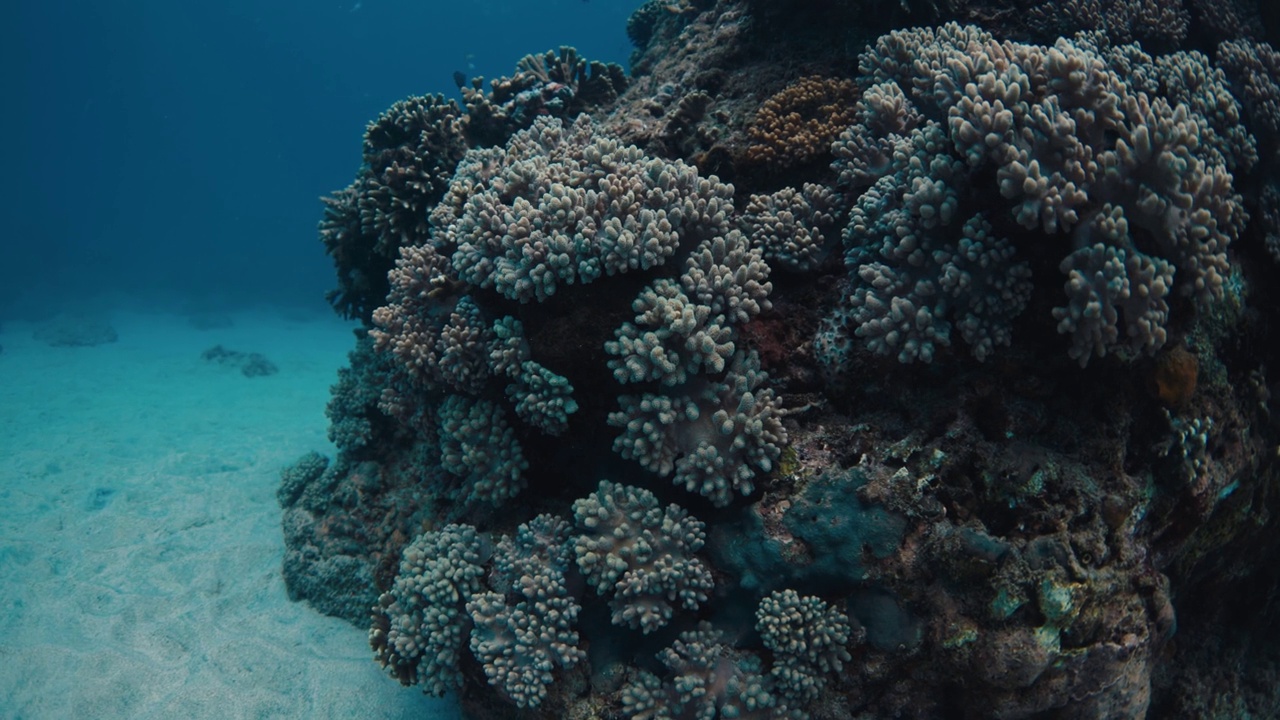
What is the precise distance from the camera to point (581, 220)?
12.1 ft

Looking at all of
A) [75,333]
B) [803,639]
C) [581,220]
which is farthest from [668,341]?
[75,333]

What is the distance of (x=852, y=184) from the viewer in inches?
165

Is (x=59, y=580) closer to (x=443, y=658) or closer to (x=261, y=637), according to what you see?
(x=261, y=637)

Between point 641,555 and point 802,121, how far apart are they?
3.67 metres

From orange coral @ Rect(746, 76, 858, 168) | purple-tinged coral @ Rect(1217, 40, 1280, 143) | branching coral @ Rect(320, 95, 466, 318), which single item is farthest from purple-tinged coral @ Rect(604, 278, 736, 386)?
branching coral @ Rect(320, 95, 466, 318)

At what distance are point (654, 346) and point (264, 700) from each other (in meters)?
5.18

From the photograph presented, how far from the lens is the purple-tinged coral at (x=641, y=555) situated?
357 cm

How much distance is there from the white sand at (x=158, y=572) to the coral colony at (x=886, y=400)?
230 centimetres

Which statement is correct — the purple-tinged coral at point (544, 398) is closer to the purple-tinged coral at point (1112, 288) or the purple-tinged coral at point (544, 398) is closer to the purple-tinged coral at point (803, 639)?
the purple-tinged coral at point (803, 639)

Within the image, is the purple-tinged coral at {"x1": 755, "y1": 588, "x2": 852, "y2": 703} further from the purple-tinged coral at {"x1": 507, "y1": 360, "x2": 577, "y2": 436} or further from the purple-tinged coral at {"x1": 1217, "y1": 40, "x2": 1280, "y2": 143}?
the purple-tinged coral at {"x1": 1217, "y1": 40, "x2": 1280, "y2": 143}

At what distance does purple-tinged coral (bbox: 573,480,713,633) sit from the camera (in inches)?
141

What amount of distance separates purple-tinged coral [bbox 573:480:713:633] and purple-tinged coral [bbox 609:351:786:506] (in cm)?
30

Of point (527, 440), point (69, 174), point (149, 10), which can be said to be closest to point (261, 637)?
point (527, 440)

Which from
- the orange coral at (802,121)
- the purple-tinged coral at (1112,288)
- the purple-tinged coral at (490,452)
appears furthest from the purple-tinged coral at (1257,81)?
the purple-tinged coral at (490,452)
